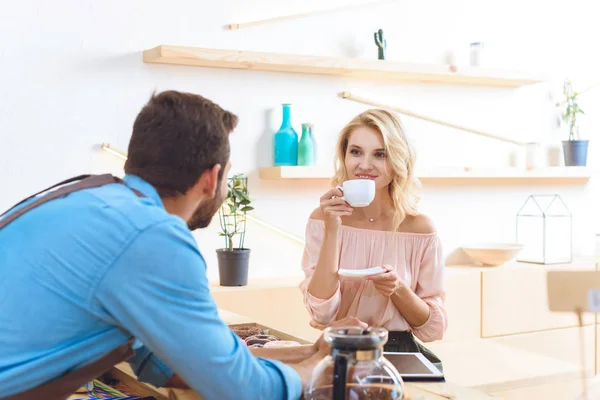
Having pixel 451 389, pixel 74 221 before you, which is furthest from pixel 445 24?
pixel 74 221

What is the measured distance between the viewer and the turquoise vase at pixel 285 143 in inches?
151

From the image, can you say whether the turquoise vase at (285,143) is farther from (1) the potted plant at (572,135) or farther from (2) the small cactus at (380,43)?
(1) the potted plant at (572,135)

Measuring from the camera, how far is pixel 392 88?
426 cm

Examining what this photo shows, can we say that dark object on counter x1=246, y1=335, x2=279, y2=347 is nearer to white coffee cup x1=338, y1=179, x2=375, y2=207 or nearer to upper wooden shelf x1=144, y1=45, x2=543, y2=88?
white coffee cup x1=338, y1=179, x2=375, y2=207

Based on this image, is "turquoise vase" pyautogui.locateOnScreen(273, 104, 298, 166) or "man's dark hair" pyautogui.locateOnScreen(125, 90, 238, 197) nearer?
"man's dark hair" pyautogui.locateOnScreen(125, 90, 238, 197)

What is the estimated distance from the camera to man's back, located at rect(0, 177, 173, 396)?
121 cm

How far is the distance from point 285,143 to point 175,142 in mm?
2462

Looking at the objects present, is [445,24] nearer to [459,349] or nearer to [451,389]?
[459,349]

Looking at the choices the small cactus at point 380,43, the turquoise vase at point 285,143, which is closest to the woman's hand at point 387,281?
the turquoise vase at point 285,143

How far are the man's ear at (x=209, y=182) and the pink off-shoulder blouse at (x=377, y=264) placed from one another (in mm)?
1063

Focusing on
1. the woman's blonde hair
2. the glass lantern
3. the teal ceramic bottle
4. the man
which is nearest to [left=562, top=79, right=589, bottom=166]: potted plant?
the glass lantern

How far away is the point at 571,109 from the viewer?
4.90m

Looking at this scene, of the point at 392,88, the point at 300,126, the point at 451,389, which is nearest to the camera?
the point at 451,389

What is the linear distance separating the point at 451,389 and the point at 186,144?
706 mm
